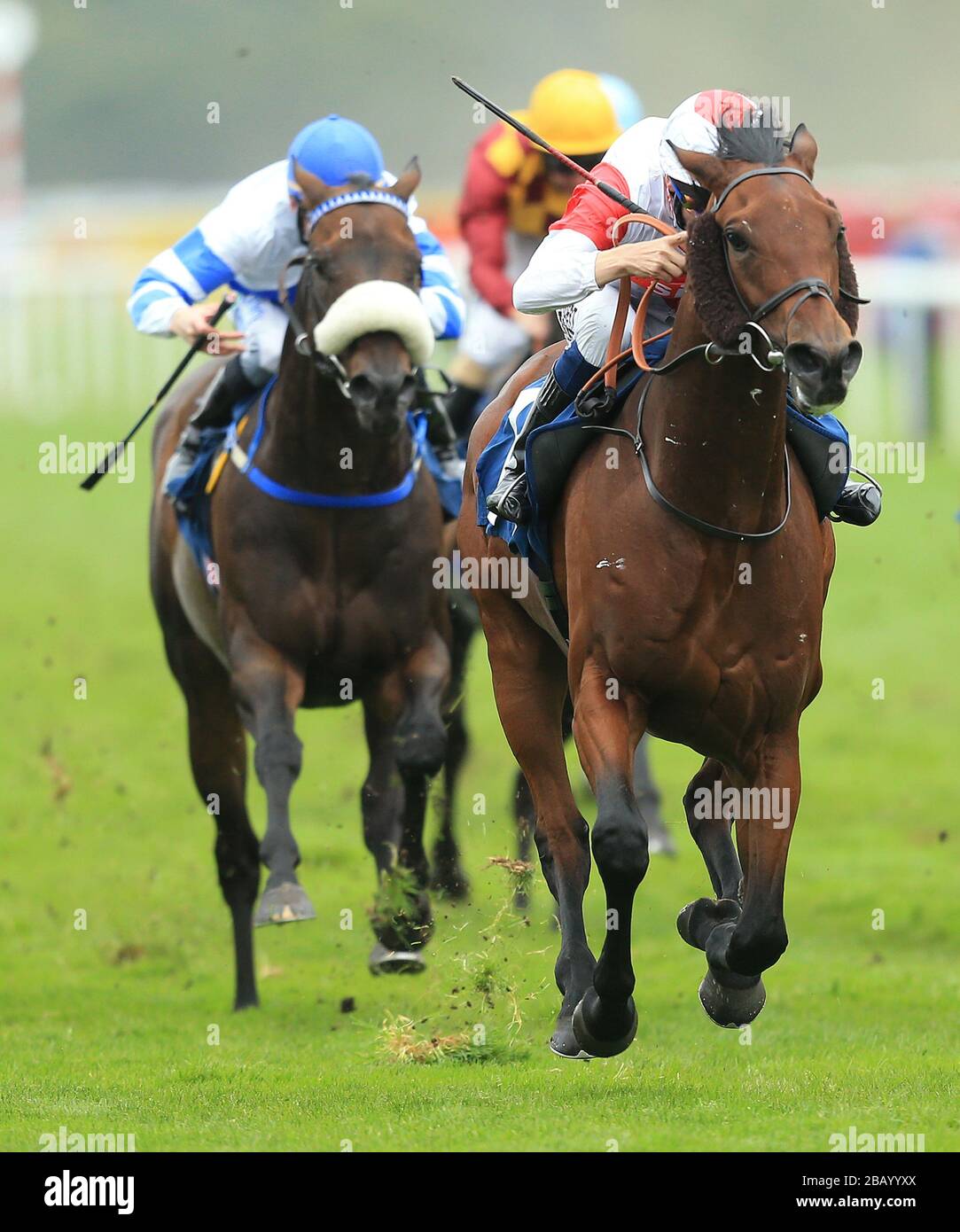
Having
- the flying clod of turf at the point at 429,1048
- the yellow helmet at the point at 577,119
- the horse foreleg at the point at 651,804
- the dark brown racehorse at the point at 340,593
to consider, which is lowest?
the flying clod of turf at the point at 429,1048

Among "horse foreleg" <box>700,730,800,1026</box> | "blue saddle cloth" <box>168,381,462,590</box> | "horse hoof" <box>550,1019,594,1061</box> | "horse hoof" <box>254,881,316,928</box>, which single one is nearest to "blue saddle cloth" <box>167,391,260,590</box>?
"blue saddle cloth" <box>168,381,462,590</box>

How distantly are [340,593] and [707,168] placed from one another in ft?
8.01

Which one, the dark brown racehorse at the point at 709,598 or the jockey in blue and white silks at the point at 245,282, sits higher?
the jockey in blue and white silks at the point at 245,282

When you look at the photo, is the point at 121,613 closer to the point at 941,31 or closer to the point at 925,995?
the point at 925,995

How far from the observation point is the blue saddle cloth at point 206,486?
6.88 meters

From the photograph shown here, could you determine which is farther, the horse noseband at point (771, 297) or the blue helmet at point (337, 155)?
the blue helmet at point (337, 155)

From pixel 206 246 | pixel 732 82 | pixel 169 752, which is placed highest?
pixel 732 82

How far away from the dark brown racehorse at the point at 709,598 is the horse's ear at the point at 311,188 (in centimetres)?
167

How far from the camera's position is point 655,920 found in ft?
27.1

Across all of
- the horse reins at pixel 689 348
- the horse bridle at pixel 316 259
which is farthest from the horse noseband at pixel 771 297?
the horse bridle at pixel 316 259

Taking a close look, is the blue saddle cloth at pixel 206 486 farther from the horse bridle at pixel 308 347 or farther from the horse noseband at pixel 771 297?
the horse noseband at pixel 771 297

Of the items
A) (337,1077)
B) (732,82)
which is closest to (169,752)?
(337,1077)
